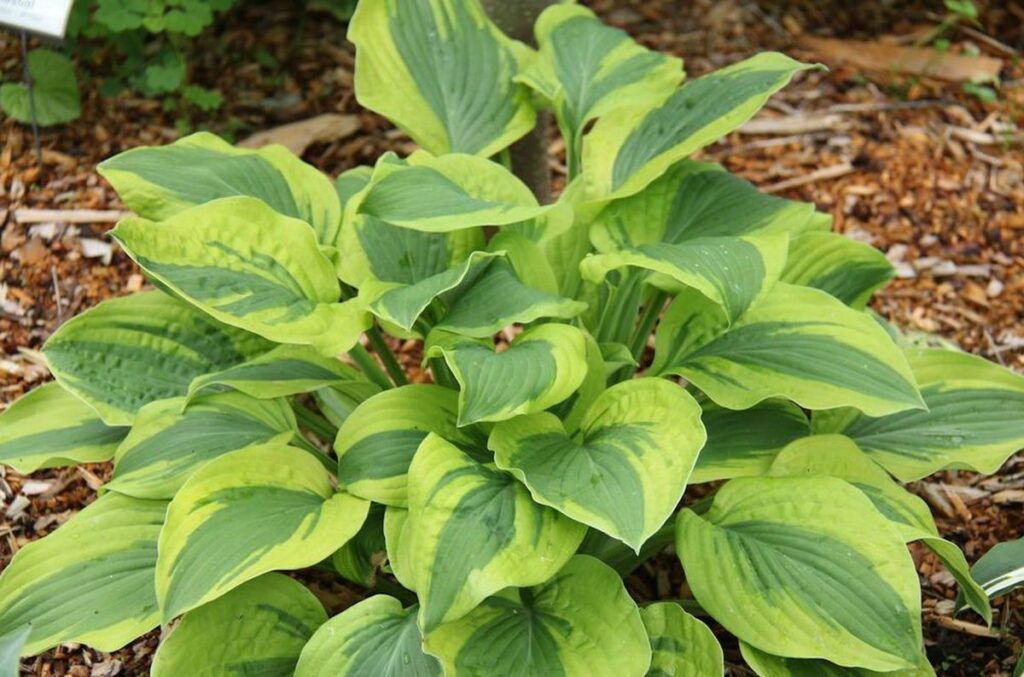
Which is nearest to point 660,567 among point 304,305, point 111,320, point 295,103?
point 304,305

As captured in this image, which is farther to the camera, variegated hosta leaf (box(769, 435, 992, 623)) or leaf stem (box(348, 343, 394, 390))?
leaf stem (box(348, 343, 394, 390))

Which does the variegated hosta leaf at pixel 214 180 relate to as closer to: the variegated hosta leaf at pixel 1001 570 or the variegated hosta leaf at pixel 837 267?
the variegated hosta leaf at pixel 837 267

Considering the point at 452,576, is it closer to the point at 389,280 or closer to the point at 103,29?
the point at 389,280

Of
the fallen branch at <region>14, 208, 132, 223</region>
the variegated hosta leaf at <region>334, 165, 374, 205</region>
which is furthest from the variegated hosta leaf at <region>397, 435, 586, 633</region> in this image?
the fallen branch at <region>14, 208, 132, 223</region>

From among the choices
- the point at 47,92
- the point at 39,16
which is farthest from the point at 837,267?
the point at 47,92

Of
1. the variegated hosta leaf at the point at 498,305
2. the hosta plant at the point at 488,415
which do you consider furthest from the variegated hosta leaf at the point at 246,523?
the variegated hosta leaf at the point at 498,305

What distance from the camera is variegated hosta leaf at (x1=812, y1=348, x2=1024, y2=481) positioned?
1998mm

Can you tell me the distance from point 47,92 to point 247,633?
1985 mm

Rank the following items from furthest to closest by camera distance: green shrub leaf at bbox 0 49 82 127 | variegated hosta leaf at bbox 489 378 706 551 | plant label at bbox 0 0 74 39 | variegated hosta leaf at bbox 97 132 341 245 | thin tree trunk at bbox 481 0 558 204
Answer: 1. green shrub leaf at bbox 0 49 82 127
2. thin tree trunk at bbox 481 0 558 204
3. plant label at bbox 0 0 74 39
4. variegated hosta leaf at bbox 97 132 341 245
5. variegated hosta leaf at bbox 489 378 706 551

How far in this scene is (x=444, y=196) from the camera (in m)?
1.92

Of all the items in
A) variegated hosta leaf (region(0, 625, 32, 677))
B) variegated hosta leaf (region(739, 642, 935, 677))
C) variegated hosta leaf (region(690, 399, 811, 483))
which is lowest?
variegated hosta leaf (region(739, 642, 935, 677))

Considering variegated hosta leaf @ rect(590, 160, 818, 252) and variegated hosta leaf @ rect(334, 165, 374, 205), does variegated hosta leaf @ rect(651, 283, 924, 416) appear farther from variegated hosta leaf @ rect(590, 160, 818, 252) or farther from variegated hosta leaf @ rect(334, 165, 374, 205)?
variegated hosta leaf @ rect(334, 165, 374, 205)

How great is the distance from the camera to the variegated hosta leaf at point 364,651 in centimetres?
170

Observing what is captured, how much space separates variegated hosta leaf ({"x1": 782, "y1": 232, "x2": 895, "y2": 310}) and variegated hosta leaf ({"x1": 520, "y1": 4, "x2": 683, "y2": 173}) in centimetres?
44
